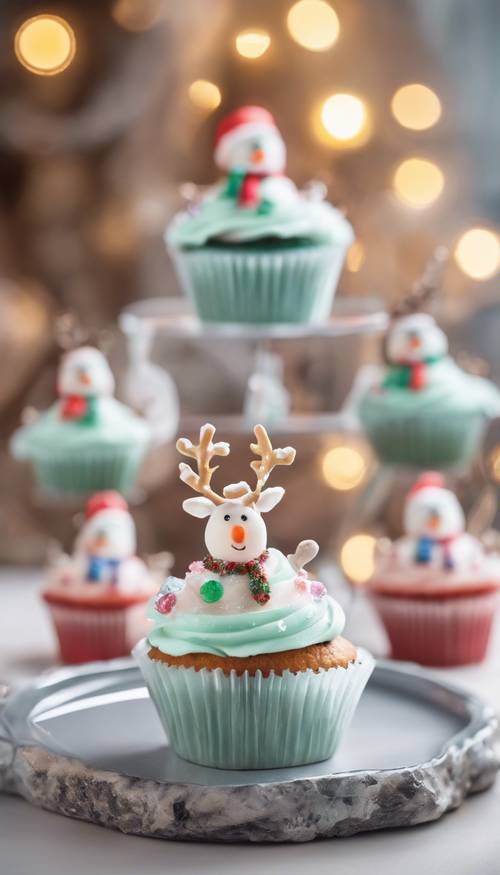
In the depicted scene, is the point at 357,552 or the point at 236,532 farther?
the point at 357,552

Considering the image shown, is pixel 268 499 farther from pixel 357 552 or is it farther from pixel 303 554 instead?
pixel 357 552

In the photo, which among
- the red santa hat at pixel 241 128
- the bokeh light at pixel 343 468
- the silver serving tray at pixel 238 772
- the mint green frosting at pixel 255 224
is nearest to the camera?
the silver serving tray at pixel 238 772

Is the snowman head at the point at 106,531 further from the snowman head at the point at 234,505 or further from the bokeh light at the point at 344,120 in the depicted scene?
the bokeh light at the point at 344,120

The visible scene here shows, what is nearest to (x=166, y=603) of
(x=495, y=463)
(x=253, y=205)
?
(x=253, y=205)

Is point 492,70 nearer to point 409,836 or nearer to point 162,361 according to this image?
point 162,361

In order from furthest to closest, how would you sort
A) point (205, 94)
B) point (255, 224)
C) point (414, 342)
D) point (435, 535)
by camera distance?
point (205, 94)
point (414, 342)
point (435, 535)
point (255, 224)

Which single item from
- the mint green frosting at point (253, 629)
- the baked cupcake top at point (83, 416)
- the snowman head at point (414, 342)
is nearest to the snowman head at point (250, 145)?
the snowman head at point (414, 342)

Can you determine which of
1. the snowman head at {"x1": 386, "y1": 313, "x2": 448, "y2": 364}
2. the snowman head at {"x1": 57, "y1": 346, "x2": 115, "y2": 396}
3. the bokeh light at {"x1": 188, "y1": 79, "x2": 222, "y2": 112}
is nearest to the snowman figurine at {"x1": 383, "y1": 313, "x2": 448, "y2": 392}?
the snowman head at {"x1": 386, "y1": 313, "x2": 448, "y2": 364}
